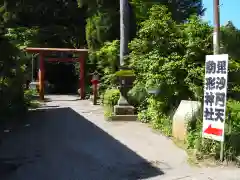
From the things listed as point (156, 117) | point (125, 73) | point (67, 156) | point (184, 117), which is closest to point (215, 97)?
point (184, 117)

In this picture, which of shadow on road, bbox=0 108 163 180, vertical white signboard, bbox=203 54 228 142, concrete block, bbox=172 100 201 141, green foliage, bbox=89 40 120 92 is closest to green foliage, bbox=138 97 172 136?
concrete block, bbox=172 100 201 141

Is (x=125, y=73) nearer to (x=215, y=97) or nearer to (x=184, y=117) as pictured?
(x=184, y=117)

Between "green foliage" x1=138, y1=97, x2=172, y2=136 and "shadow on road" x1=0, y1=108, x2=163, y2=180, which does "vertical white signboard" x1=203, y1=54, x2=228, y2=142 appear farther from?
"green foliage" x1=138, y1=97, x2=172, y2=136

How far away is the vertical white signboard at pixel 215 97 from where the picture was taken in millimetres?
7770

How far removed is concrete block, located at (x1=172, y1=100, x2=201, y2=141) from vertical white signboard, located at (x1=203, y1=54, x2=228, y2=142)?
113 cm

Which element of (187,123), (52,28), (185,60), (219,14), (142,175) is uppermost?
(52,28)

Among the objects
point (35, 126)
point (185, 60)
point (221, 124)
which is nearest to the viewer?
point (221, 124)

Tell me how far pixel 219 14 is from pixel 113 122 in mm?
6243

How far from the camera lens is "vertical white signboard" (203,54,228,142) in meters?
7.77

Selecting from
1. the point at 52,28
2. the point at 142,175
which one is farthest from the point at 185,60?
the point at 52,28

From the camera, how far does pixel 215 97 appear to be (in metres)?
8.02

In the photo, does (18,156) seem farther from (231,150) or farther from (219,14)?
(219,14)

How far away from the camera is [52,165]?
7.76m

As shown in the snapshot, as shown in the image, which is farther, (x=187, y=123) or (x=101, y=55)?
(x=101, y=55)
